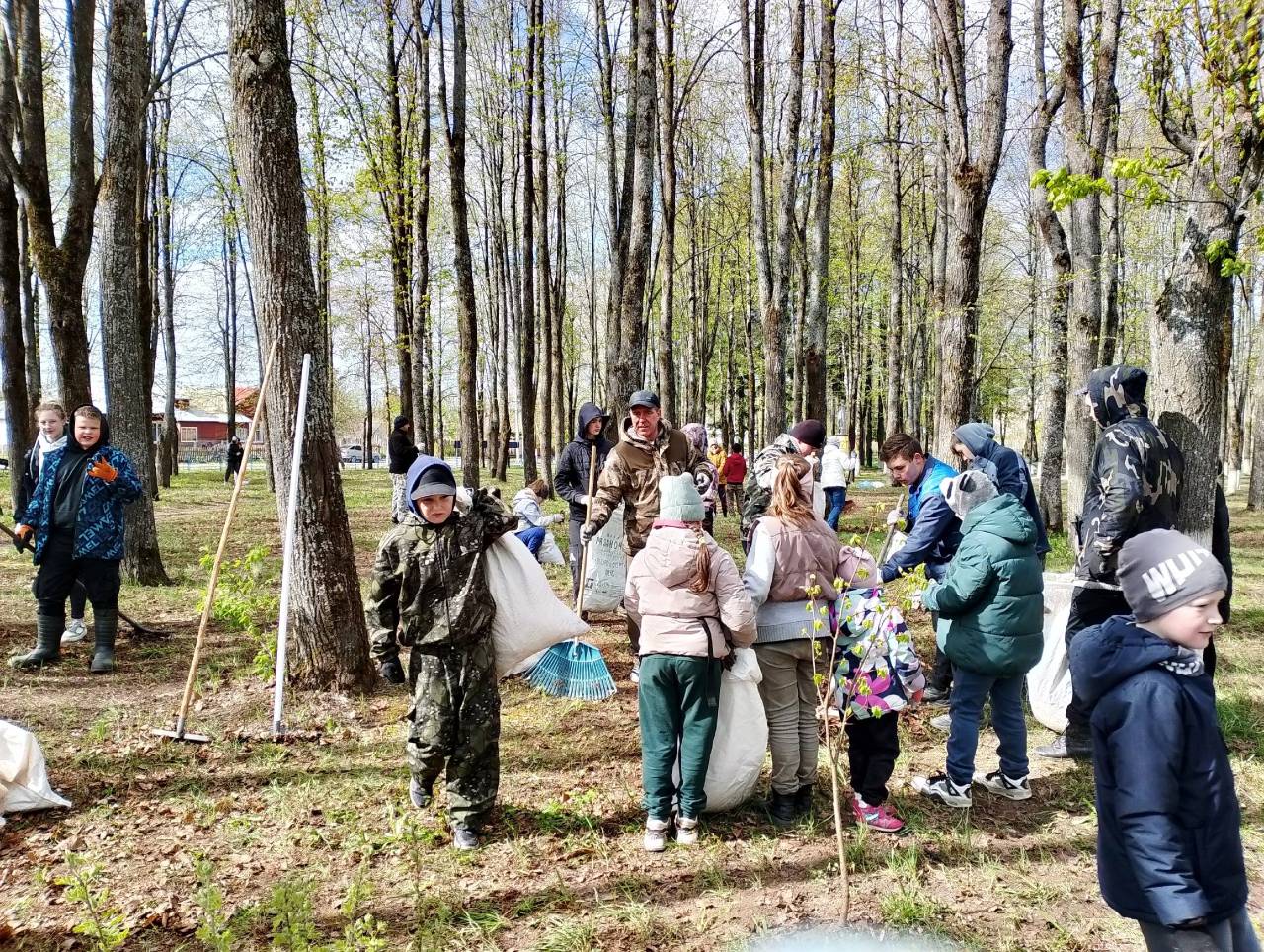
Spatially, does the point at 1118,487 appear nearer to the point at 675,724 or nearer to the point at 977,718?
the point at 977,718

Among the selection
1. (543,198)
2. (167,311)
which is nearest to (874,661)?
(543,198)

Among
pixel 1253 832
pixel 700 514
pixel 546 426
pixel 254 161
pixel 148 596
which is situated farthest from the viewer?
pixel 546 426

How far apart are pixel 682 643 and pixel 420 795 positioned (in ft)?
5.00

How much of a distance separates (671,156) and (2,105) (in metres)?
8.97

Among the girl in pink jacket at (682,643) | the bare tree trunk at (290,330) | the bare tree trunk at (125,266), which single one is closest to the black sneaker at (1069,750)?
the girl in pink jacket at (682,643)

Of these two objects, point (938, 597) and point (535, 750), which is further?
point (535, 750)

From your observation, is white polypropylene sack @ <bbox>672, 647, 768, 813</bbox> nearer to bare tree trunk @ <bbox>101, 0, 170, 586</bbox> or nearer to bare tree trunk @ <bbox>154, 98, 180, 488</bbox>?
bare tree trunk @ <bbox>101, 0, 170, 586</bbox>

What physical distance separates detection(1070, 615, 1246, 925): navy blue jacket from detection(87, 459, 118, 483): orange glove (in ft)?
20.1

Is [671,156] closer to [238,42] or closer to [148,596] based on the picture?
[238,42]

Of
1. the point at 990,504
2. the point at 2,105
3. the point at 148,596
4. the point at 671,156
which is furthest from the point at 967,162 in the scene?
the point at 2,105

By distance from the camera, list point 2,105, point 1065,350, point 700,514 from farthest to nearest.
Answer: point 1065,350 < point 2,105 < point 700,514

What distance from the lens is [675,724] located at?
3553 mm

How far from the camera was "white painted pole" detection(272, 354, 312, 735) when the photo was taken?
4461 mm

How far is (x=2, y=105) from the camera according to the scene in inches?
364
